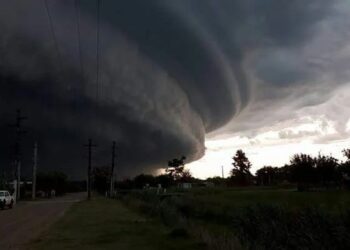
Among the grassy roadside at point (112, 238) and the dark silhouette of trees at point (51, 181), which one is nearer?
the grassy roadside at point (112, 238)

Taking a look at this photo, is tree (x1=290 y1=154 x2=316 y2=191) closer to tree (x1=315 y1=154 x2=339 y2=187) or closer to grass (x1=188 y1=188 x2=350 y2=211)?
tree (x1=315 y1=154 x2=339 y2=187)

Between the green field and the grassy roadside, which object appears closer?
the green field

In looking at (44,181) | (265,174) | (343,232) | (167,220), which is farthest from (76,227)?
(265,174)

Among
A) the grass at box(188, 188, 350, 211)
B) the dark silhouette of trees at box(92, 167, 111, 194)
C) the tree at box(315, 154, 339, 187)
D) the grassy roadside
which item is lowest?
the grassy roadside

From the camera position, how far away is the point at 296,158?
105 meters

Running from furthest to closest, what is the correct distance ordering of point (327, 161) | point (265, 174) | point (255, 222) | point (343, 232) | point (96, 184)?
point (265, 174) < point (96, 184) < point (327, 161) < point (255, 222) < point (343, 232)

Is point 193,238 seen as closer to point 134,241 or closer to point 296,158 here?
point 134,241

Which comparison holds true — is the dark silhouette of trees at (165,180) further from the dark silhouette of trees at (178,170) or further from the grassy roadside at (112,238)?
the grassy roadside at (112,238)

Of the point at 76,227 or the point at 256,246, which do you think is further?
the point at 76,227

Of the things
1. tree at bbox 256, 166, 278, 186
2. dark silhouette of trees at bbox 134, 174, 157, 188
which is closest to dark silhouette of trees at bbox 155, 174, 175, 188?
dark silhouette of trees at bbox 134, 174, 157, 188

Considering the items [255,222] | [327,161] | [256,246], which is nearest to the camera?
[256,246]

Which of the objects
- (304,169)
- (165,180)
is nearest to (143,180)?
(165,180)

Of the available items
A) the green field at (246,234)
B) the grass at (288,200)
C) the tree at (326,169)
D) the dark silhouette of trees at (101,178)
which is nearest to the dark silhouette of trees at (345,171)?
the tree at (326,169)

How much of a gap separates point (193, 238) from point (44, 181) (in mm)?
125746
